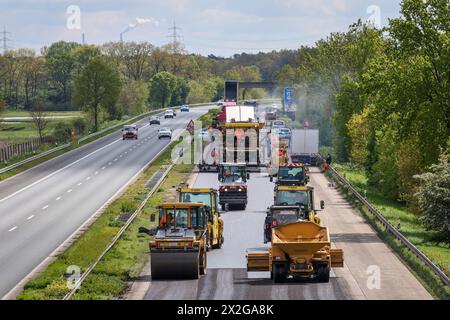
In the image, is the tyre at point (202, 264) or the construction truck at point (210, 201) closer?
the tyre at point (202, 264)

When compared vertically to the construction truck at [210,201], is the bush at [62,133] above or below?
below

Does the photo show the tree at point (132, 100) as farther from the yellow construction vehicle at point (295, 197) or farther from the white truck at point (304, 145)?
the yellow construction vehicle at point (295, 197)

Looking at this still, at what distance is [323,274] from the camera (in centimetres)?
3195

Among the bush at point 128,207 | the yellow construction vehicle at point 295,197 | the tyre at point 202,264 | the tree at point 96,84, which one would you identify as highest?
the tree at point 96,84

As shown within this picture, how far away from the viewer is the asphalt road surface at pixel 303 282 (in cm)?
3081

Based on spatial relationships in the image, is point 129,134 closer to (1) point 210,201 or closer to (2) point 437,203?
(2) point 437,203

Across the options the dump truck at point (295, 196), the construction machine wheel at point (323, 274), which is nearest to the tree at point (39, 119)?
the dump truck at point (295, 196)

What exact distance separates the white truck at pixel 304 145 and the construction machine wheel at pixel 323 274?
5387 cm

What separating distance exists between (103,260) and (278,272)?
8.99 metres

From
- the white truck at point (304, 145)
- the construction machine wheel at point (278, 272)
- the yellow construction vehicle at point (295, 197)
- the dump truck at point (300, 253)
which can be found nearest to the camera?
the dump truck at point (300, 253)

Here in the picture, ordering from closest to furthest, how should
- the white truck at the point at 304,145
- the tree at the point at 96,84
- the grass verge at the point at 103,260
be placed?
the grass verge at the point at 103,260
the white truck at the point at 304,145
the tree at the point at 96,84

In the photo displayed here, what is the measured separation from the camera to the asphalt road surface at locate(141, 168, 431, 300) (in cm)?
3081

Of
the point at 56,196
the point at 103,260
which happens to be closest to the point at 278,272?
the point at 103,260
